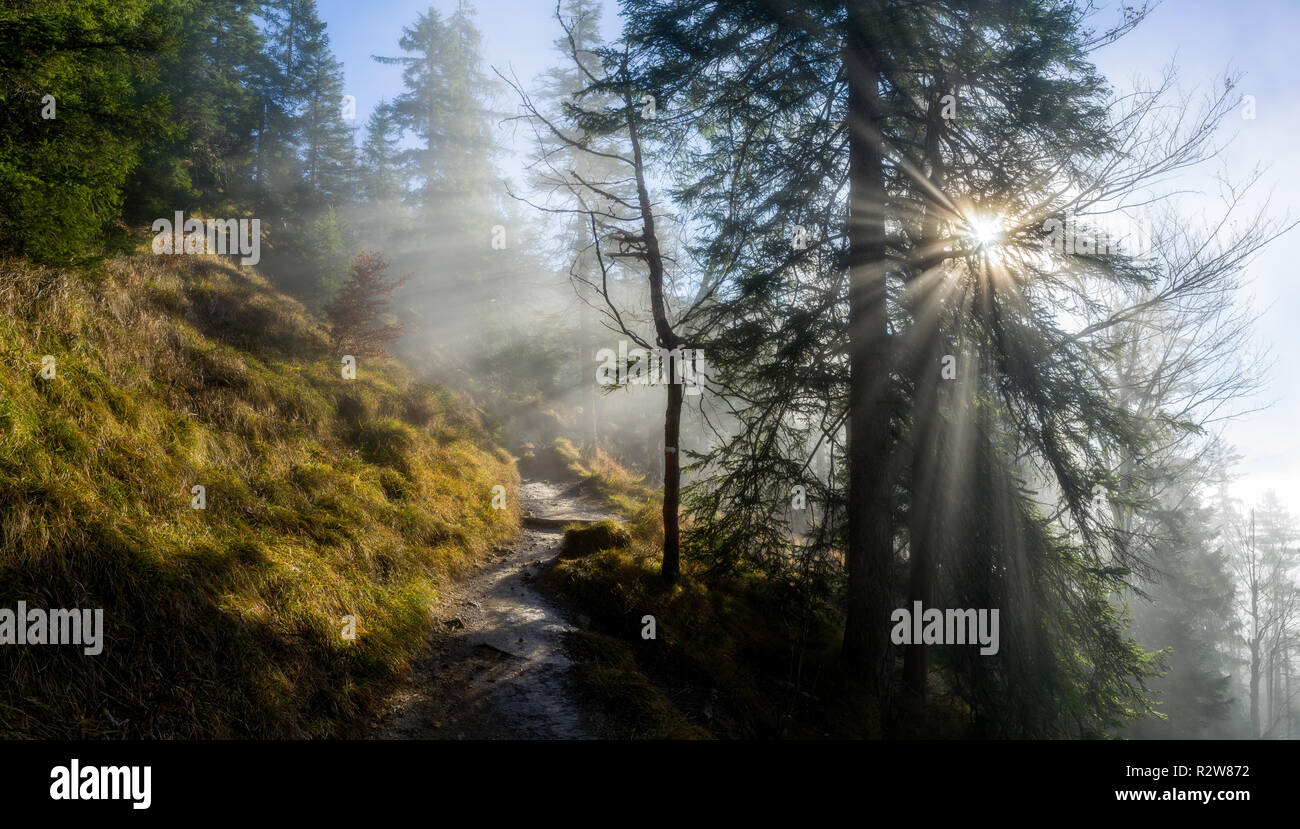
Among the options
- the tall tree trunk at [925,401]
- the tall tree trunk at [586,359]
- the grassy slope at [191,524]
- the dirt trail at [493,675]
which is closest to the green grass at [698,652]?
the dirt trail at [493,675]

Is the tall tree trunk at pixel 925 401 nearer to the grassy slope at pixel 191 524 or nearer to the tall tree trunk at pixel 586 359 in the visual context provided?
the grassy slope at pixel 191 524

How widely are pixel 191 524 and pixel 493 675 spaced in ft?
11.5

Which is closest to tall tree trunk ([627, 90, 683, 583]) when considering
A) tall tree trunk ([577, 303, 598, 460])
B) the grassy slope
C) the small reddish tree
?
the grassy slope

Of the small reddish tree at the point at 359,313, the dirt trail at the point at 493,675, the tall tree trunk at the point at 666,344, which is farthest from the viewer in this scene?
the small reddish tree at the point at 359,313

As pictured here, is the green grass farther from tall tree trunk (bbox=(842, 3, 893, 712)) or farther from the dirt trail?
tall tree trunk (bbox=(842, 3, 893, 712))

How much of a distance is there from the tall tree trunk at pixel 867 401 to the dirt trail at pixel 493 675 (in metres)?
4.29

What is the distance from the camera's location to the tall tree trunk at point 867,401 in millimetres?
7043

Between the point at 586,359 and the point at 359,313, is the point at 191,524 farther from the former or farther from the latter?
the point at 586,359

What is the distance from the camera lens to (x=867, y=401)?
716cm

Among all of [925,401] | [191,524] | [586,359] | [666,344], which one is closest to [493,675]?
[191,524]

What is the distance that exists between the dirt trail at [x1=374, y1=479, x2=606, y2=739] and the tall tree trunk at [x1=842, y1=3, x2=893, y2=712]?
429 cm

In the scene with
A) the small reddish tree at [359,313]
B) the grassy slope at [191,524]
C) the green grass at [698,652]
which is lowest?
the green grass at [698,652]

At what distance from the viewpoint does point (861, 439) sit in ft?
23.5
